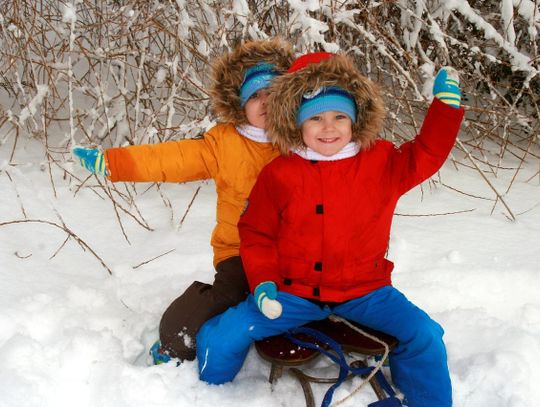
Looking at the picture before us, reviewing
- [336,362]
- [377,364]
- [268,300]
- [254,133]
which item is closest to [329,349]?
[336,362]

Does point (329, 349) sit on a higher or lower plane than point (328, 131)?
→ lower

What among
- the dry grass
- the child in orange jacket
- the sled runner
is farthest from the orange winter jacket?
the dry grass

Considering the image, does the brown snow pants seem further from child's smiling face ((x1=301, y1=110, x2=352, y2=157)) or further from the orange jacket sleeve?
child's smiling face ((x1=301, y1=110, x2=352, y2=157))

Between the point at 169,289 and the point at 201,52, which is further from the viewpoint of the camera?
the point at 201,52

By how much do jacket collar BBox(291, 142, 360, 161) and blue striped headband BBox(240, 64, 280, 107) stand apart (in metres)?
0.27

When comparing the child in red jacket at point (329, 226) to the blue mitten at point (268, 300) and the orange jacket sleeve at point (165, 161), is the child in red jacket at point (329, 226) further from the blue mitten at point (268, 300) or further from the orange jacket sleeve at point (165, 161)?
the orange jacket sleeve at point (165, 161)

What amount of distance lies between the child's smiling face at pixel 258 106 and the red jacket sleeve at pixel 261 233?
0.19m

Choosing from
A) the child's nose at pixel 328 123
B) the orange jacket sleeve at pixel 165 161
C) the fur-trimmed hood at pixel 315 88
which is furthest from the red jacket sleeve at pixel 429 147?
the orange jacket sleeve at pixel 165 161

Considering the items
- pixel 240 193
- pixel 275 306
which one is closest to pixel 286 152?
pixel 240 193

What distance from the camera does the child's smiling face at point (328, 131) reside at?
1833 millimetres

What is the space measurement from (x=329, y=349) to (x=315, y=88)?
81cm

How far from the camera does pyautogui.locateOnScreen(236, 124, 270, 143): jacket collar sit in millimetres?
2049

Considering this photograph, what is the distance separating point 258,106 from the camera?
2014 mm

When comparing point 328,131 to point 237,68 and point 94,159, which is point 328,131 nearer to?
point 237,68
